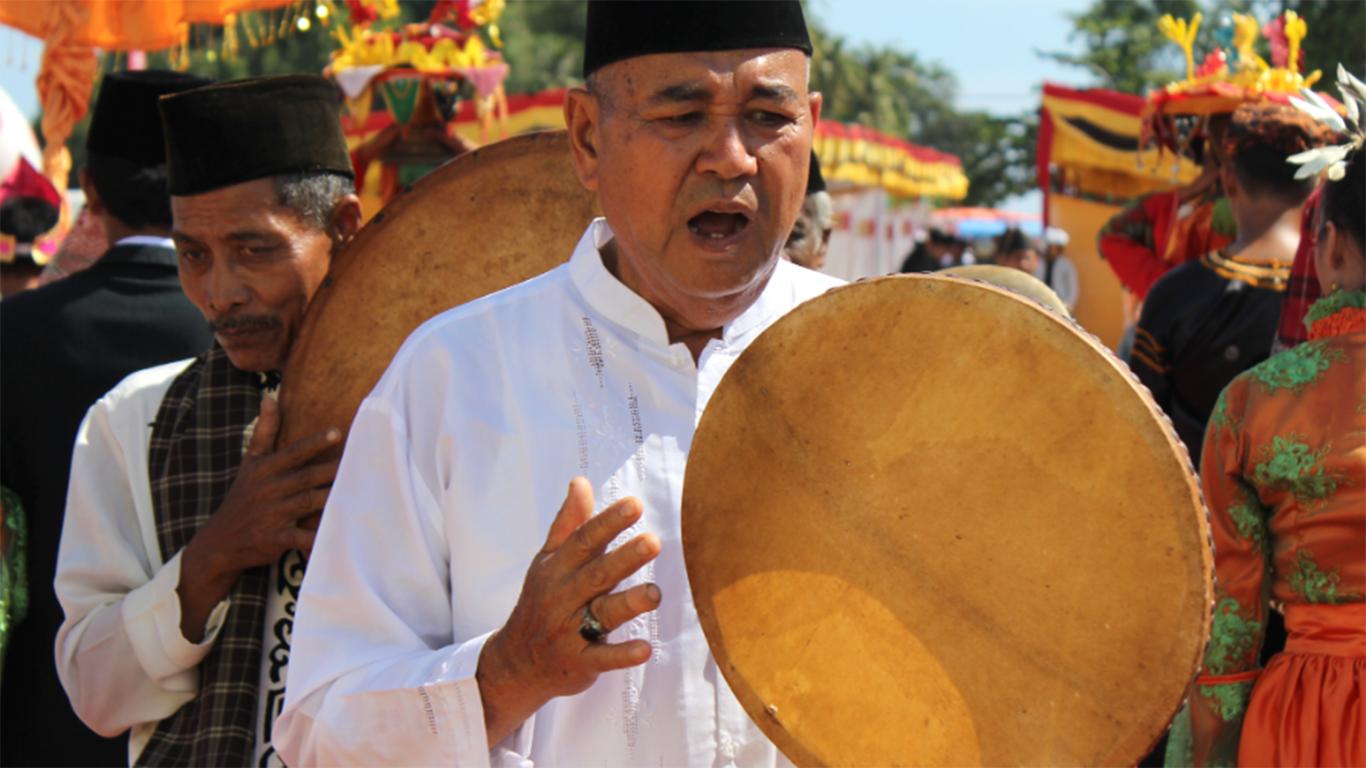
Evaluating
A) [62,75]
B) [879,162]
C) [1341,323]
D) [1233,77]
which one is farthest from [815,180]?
[879,162]

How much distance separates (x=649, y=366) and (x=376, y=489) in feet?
1.34

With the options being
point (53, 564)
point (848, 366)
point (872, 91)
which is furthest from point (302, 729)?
point (872, 91)

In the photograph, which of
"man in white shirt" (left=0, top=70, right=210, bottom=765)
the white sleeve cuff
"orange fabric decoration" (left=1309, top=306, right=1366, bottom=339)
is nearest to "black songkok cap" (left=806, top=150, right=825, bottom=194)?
"orange fabric decoration" (left=1309, top=306, right=1366, bottom=339)

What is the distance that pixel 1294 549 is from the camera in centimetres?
284

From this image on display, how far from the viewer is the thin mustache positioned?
266cm

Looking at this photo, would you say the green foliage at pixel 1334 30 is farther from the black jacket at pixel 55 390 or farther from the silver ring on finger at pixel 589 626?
the silver ring on finger at pixel 589 626

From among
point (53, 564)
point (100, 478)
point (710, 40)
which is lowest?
point (53, 564)

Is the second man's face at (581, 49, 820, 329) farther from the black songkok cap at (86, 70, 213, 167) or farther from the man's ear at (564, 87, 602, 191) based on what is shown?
the black songkok cap at (86, 70, 213, 167)

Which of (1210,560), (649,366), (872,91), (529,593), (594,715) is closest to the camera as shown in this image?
(1210,560)

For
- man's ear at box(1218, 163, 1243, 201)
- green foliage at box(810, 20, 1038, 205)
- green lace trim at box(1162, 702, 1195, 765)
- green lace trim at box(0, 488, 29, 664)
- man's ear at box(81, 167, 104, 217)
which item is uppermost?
man's ear at box(81, 167, 104, 217)

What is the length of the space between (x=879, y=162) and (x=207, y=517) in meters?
20.4

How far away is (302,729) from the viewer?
199 cm

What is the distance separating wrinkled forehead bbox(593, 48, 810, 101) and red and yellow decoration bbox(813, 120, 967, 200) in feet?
49.2

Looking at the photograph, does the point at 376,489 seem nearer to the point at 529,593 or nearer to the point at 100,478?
the point at 529,593
